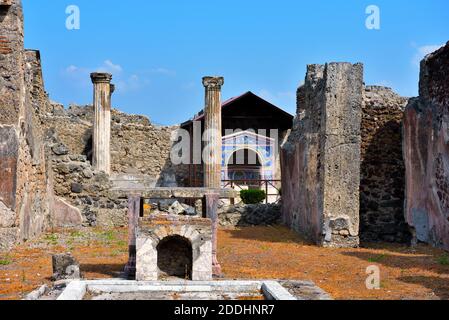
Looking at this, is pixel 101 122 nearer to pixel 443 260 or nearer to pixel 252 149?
pixel 252 149

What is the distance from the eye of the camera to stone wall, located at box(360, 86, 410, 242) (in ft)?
42.2

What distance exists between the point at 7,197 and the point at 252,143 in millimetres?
20401

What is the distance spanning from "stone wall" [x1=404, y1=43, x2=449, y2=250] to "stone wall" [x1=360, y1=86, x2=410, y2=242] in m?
0.42

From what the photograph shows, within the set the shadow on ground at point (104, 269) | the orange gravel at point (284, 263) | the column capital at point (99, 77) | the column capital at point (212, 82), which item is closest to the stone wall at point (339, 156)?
the orange gravel at point (284, 263)

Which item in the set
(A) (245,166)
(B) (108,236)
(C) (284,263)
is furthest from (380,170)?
(A) (245,166)

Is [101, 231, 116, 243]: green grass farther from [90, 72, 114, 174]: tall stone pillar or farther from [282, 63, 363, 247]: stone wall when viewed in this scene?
[90, 72, 114, 174]: tall stone pillar

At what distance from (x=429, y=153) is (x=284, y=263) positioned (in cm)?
376

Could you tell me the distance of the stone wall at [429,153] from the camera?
10658 millimetres

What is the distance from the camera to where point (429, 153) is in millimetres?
11336

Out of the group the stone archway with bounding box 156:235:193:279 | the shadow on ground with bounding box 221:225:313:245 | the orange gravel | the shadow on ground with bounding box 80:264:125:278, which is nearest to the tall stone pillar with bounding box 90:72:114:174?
the shadow on ground with bounding box 221:225:313:245

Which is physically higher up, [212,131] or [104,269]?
[212,131]

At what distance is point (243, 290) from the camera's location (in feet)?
21.5

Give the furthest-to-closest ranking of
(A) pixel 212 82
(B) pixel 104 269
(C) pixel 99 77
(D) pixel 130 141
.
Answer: (D) pixel 130 141, (C) pixel 99 77, (A) pixel 212 82, (B) pixel 104 269

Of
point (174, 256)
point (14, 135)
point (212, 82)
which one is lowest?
point (174, 256)
